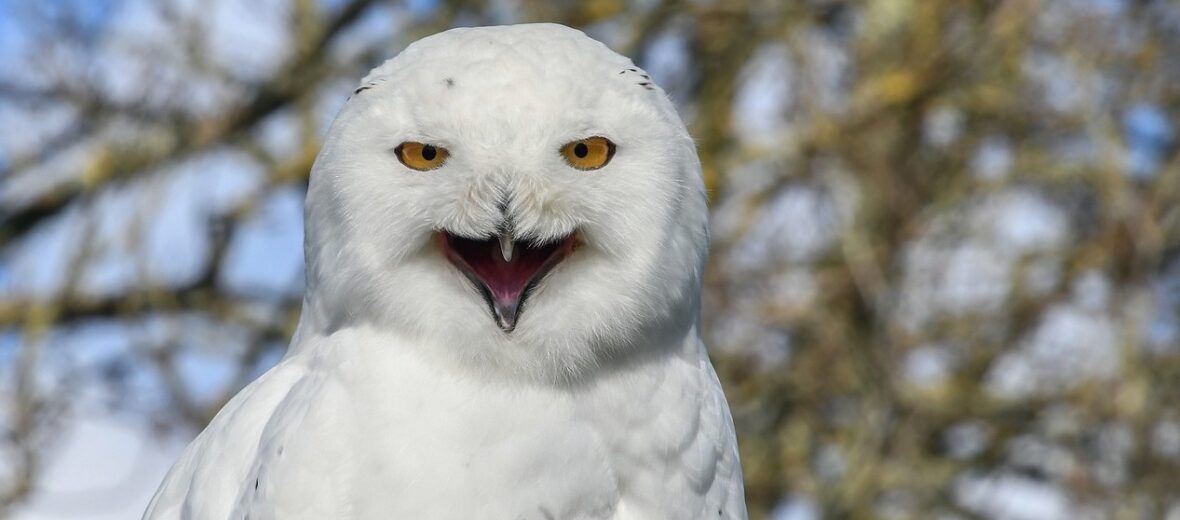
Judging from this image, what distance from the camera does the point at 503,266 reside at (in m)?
2.49

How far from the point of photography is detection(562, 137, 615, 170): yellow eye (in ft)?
7.98

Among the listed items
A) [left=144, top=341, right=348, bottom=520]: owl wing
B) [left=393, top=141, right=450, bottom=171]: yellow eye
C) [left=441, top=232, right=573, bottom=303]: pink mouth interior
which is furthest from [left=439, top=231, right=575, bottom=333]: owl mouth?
[left=144, top=341, right=348, bottom=520]: owl wing

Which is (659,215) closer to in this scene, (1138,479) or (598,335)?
(598,335)

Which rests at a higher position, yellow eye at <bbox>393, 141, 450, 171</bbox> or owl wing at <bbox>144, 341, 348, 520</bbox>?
yellow eye at <bbox>393, 141, 450, 171</bbox>

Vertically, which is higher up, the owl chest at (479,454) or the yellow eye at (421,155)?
the yellow eye at (421,155)

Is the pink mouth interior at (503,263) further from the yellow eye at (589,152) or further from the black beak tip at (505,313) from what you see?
the yellow eye at (589,152)

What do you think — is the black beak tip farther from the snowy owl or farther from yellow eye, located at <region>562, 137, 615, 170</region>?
yellow eye, located at <region>562, 137, 615, 170</region>

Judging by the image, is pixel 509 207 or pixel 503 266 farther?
pixel 503 266

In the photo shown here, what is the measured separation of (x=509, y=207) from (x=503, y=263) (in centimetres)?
18

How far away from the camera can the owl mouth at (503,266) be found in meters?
2.46

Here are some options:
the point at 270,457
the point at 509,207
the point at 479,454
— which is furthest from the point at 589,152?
the point at 270,457

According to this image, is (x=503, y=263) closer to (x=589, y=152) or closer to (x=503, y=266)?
(x=503, y=266)

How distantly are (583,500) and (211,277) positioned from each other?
4.90 meters

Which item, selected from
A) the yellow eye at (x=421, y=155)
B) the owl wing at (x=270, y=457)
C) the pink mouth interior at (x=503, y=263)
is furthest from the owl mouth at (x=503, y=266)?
the owl wing at (x=270, y=457)
